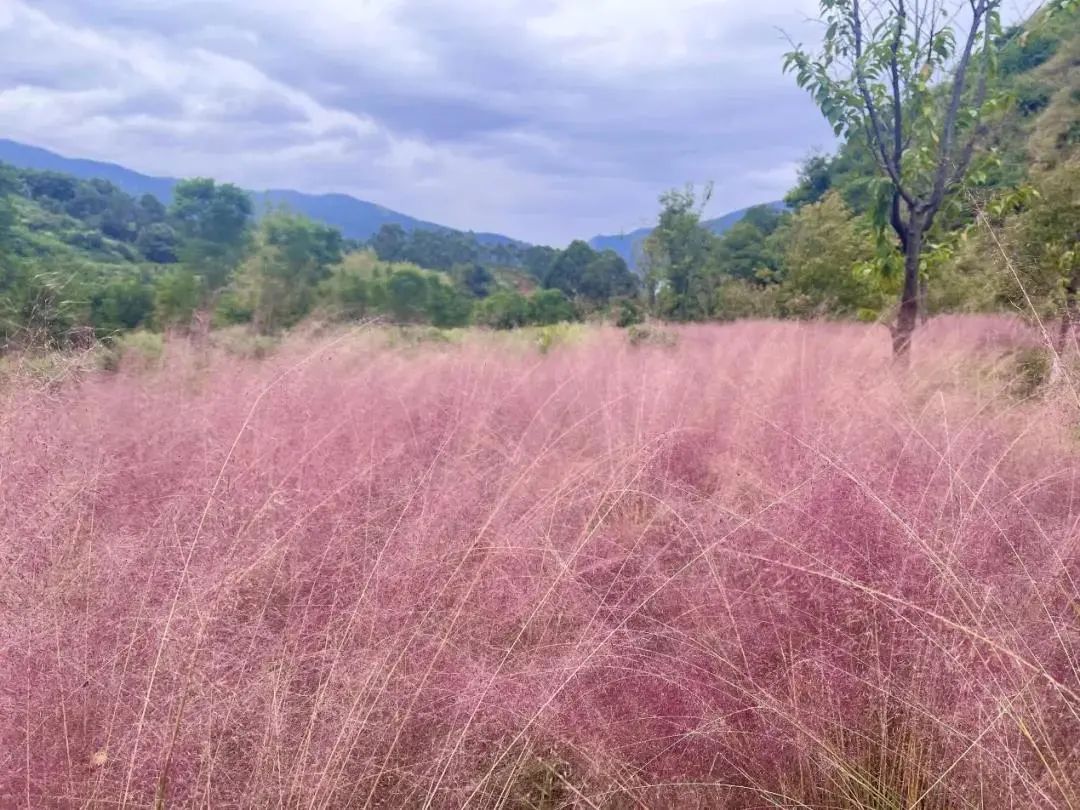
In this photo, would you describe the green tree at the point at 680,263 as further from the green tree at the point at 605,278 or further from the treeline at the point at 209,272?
the green tree at the point at 605,278

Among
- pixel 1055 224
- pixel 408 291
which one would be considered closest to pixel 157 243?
pixel 408 291

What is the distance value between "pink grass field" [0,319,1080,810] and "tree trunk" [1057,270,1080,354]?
19.6 inches

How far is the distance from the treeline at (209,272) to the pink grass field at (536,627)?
5.45 ft

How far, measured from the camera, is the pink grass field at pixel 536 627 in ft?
4.62

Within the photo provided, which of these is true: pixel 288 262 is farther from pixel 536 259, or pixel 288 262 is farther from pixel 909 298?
pixel 536 259

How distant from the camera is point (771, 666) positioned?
68.0 inches

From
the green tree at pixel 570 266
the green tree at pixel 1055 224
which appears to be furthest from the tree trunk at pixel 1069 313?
the green tree at pixel 570 266

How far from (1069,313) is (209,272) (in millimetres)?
22338

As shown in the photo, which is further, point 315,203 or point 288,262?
point 315,203

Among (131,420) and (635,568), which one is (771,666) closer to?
(635,568)

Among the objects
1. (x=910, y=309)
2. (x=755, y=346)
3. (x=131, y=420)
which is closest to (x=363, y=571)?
(x=131, y=420)

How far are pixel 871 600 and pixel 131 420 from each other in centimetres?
328

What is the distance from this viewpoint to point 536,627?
6.16 feet

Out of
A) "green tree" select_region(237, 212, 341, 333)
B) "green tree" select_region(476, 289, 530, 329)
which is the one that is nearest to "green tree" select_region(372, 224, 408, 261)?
"green tree" select_region(476, 289, 530, 329)
